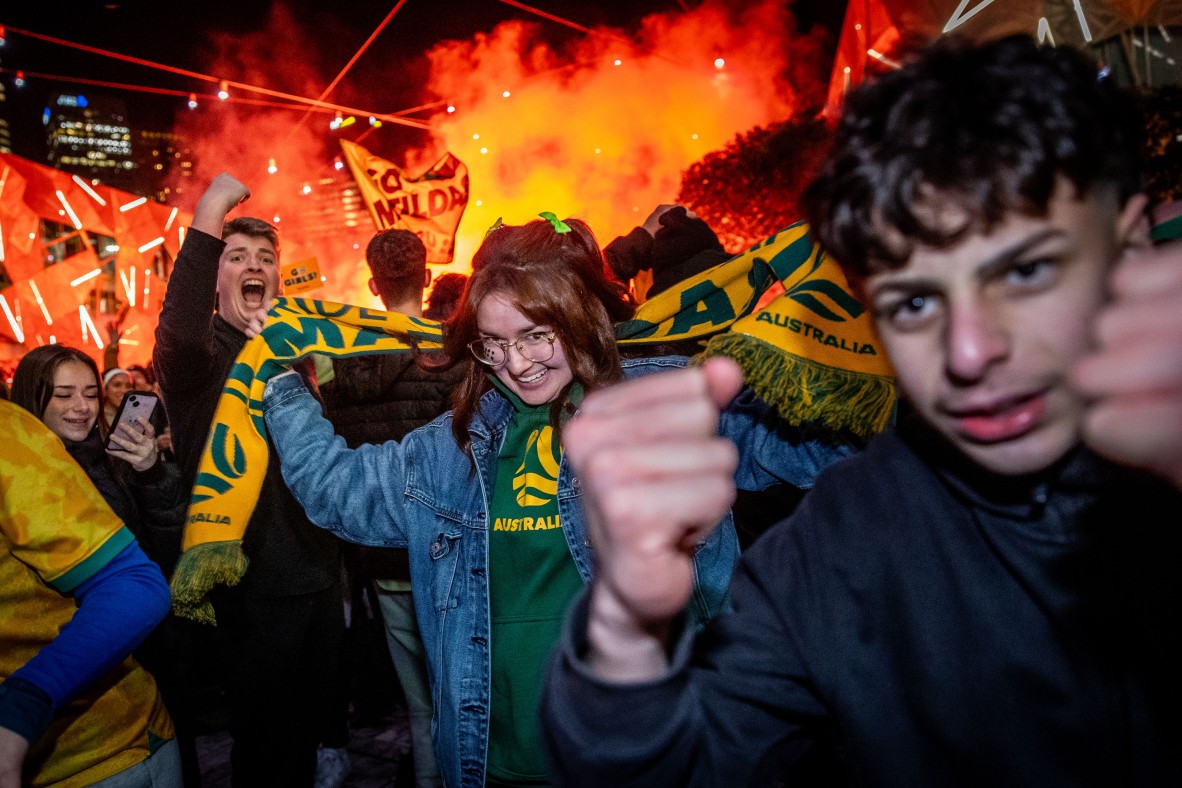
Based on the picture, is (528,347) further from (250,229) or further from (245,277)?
(250,229)

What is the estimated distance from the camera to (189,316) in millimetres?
2945

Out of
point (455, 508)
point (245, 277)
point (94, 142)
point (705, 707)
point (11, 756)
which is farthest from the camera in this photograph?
point (94, 142)

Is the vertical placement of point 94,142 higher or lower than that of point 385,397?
higher

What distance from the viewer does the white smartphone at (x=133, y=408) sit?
11.3ft

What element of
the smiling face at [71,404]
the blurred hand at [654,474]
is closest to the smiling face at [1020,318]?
the blurred hand at [654,474]

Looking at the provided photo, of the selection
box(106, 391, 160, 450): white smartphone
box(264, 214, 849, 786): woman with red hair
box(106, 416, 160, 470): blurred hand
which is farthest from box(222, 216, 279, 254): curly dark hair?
box(264, 214, 849, 786): woman with red hair

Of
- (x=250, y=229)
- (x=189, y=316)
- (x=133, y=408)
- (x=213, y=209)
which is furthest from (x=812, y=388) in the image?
(x=133, y=408)

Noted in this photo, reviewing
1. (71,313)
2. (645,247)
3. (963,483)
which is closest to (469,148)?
(71,313)

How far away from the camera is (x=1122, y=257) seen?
Answer: 1019 millimetres

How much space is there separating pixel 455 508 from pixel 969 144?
172 cm

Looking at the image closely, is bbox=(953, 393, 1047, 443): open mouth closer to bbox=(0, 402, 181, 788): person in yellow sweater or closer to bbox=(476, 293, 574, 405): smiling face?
bbox=(476, 293, 574, 405): smiling face

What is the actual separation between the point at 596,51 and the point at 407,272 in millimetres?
10099

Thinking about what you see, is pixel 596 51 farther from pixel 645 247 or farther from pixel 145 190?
pixel 145 190

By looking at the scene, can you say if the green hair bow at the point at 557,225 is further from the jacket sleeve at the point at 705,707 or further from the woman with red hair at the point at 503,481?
the jacket sleeve at the point at 705,707
